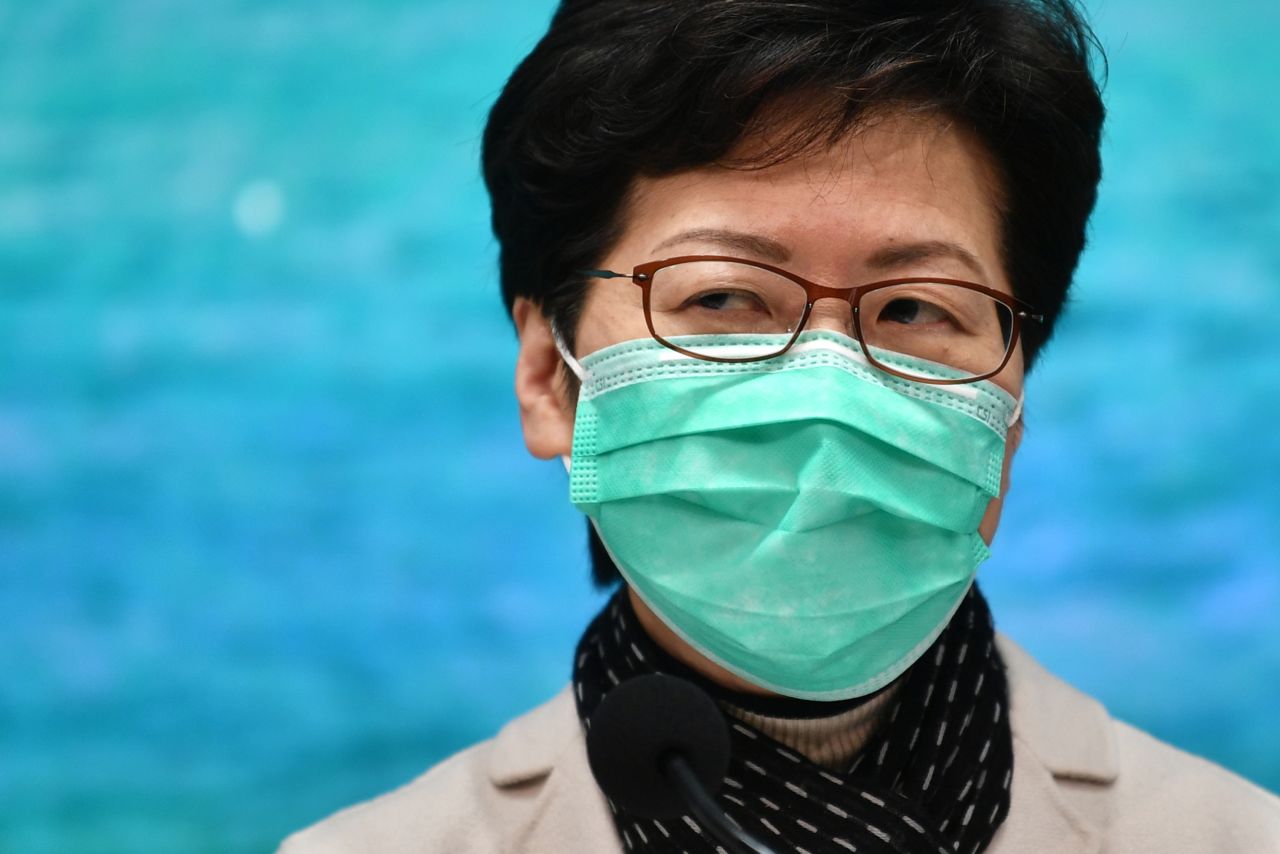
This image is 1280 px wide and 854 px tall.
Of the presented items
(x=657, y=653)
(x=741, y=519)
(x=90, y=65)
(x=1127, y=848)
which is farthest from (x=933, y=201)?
(x=90, y=65)

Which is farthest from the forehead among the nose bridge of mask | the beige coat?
the beige coat

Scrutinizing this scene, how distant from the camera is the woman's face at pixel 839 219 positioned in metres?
1.55

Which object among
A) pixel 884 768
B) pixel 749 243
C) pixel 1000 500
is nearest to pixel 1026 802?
pixel 884 768

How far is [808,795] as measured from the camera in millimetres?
1608

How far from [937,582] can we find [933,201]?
0.40 meters

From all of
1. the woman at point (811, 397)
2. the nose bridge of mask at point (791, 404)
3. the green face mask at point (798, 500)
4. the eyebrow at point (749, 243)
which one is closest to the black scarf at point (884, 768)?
the woman at point (811, 397)

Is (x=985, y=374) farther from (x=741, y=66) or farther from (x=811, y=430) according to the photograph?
(x=741, y=66)

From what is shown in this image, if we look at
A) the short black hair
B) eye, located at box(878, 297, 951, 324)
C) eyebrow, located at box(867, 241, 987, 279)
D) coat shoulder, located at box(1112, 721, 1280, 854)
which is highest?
the short black hair

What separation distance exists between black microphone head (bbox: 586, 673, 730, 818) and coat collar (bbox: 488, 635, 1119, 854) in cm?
43

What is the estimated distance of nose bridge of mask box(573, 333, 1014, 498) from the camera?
1510 millimetres

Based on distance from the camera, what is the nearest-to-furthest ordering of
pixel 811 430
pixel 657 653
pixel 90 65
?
pixel 811 430, pixel 657 653, pixel 90 65

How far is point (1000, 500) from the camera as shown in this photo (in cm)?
167

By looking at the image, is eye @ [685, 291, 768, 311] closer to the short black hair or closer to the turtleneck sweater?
the short black hair

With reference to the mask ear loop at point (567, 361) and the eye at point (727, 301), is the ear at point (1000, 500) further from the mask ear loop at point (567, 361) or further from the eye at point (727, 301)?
the mask ear loop at point (567, 361)
